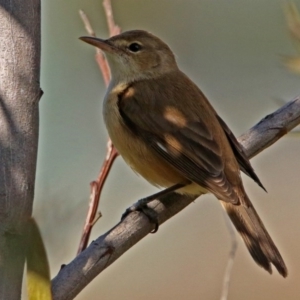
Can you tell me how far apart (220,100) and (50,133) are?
8.69 ft

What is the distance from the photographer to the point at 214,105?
5254 mm

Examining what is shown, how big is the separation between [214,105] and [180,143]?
2.49 metres

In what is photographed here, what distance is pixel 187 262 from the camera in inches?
185

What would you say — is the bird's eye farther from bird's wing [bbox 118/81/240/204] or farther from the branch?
the branch

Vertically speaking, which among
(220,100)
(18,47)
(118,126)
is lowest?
(220,100)

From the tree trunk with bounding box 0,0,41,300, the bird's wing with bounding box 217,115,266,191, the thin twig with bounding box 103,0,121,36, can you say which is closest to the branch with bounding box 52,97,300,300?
the bird's wing with bounding box 217,115,266,191

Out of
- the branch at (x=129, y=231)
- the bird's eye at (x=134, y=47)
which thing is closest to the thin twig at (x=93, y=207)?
the branch at (x=129, y=231)

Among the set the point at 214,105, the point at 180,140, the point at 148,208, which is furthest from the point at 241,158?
the point at 214,105

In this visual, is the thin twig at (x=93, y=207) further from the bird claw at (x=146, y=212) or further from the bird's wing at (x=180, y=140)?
the bird's wing at (x=180, y=140)

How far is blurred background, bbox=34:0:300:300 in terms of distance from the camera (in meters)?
4.14

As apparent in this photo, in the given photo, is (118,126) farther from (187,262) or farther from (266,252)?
(187,262)

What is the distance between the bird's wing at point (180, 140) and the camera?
8.84 feet

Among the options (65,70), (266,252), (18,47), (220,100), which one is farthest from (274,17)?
(18,47)

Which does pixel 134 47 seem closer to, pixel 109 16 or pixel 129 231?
pixel 109 16
